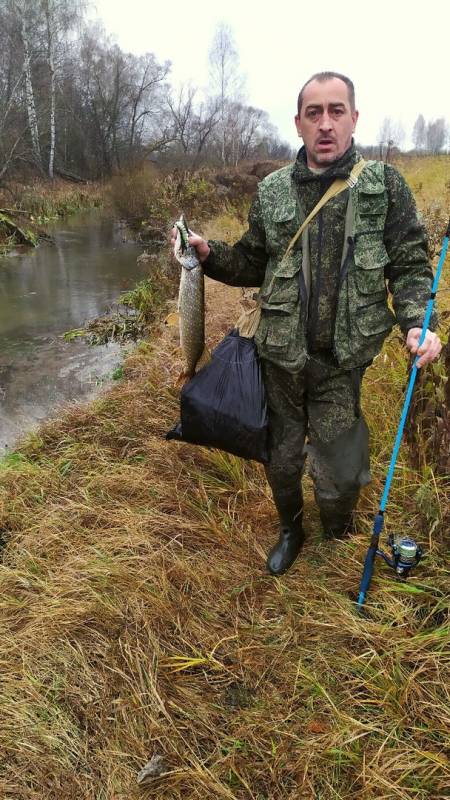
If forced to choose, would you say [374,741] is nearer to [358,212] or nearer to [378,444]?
[378,444]

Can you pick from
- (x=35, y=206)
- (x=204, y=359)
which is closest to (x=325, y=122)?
(x=204, y=359)

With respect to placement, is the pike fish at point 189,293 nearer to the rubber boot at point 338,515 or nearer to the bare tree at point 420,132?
the rubber boot at point 338,515

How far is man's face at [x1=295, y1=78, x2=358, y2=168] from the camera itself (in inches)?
79.7

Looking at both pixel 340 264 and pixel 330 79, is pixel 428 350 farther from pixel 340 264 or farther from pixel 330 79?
pixel 330 79

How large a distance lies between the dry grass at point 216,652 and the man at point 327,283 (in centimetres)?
36

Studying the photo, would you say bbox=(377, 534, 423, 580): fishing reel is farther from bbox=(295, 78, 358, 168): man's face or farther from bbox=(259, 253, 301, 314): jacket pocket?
bbox=(295, 78, 358, 168): man's face

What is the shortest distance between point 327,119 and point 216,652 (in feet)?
7.31

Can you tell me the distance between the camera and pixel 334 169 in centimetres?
208

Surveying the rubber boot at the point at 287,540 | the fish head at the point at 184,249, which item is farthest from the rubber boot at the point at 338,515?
the fish head at the point at 184,249

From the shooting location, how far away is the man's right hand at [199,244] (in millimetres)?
2256

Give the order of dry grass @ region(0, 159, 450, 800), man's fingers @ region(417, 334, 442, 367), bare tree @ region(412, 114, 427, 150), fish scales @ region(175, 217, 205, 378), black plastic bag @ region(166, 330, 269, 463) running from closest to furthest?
dry grass @ region(0, 159, 450, 800) < man's fingers @ region(417, 334, 442, 367) < fish scales @ region(175, 217, 205, 378) < black plastic bag @ region(166, 330, 269, 463) < bare tree @ region(412, 114, 427, 150)

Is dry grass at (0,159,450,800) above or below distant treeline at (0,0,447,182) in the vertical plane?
below

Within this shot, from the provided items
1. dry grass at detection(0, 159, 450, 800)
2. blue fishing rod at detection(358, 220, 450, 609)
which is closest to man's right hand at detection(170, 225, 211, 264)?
blue fishing rod at detection(358, 220, 450, 609)

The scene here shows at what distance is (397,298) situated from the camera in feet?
7.03
